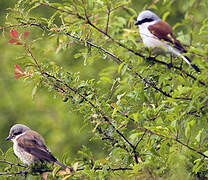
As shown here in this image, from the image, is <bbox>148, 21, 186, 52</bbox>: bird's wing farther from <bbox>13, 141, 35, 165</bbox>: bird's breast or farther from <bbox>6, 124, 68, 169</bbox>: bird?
<bbox>13, 141, 35, 165</bbox>: bird's breast

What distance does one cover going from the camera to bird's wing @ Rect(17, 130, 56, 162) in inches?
222

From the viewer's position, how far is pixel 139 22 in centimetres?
535

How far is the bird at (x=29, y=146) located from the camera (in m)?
5.51

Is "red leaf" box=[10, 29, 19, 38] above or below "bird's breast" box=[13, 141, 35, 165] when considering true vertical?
above

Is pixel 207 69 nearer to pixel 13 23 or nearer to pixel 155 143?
pixel 155 143

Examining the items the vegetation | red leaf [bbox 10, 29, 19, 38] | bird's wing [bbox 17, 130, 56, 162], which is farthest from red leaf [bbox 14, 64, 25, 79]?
bird's wing [bbox 17, 130, 56, 162]

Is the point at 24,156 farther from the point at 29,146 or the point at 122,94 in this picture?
the point at 122,94

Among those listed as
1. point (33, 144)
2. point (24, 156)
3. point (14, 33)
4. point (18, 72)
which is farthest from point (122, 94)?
point (33, 144)

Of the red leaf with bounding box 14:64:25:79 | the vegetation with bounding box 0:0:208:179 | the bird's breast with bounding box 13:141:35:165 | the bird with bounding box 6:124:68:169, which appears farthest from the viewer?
the bird with bounding box 6:124:68:169

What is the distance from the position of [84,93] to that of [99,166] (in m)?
0.69

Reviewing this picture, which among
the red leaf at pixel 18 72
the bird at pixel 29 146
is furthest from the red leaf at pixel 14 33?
the bird at pixel 29 146

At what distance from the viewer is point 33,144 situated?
6227mm

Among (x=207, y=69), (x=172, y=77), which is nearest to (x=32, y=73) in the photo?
(x=172, y=77)

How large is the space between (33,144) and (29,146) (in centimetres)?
6
